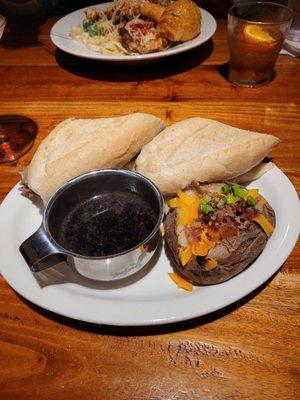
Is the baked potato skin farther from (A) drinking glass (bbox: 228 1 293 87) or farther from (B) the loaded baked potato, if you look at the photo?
(A) drinking glass (bbox: 228 1 293 87)

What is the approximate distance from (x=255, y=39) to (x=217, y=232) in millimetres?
1551

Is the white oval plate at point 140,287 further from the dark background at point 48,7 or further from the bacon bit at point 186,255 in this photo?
the dark background at point 48,7

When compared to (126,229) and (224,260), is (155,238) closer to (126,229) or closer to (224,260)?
(126,229)

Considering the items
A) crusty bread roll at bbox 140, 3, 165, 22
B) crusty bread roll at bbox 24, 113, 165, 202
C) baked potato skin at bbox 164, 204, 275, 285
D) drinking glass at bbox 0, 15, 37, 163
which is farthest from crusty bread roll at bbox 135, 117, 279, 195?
crusty bread roll at bbox 140, 3, 165, 22

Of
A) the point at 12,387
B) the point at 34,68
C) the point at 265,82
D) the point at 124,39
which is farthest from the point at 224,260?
the point at 34,68

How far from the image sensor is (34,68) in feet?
8.96

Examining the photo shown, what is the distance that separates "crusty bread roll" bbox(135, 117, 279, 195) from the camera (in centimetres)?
146

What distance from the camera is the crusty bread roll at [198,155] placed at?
1462mm

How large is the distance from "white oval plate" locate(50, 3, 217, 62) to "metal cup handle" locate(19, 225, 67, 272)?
5.29 feet

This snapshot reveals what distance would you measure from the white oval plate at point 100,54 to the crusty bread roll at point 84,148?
2.83 ft

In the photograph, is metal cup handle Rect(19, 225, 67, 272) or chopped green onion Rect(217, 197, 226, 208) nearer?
metal cup handle Rect(19, 225, 67, 272)

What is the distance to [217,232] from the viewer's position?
120 cm

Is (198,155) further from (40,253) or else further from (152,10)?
(152,10)

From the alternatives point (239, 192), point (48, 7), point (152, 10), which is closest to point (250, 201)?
point (239, 192)
